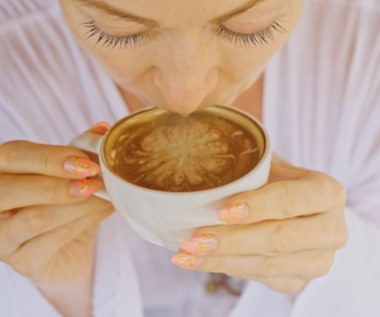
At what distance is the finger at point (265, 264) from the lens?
29.4 inches

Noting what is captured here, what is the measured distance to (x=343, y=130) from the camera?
1153mm

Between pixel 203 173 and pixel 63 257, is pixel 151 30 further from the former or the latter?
pixel 63 257

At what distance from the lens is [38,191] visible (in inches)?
30.9

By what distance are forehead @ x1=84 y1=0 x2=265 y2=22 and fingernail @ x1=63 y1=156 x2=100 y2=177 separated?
0.21m

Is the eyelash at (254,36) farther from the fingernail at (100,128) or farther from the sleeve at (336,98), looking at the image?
the sleeve at (336,98)

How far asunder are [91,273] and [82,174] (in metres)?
0.35

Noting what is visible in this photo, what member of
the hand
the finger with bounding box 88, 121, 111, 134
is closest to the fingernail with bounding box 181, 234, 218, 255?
the hand

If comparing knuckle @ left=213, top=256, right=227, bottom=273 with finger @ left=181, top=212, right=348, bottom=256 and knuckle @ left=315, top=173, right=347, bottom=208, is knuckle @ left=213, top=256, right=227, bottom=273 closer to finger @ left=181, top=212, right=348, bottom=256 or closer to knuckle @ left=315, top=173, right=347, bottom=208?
finger @ left=181, top=212, right=348, bottom=256

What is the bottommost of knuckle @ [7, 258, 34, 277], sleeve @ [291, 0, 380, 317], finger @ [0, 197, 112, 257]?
sleeve @ [291, 0, 380, 317]

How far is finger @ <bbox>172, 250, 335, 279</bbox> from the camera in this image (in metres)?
0.75

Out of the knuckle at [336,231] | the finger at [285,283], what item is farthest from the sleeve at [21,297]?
the knuckle at [336,231]

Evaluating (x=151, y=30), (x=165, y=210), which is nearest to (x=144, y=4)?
(x=151, y=30)

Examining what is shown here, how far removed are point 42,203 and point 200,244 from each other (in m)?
0.24

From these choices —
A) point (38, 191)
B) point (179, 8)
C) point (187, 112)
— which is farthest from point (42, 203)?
point (179, 8)
